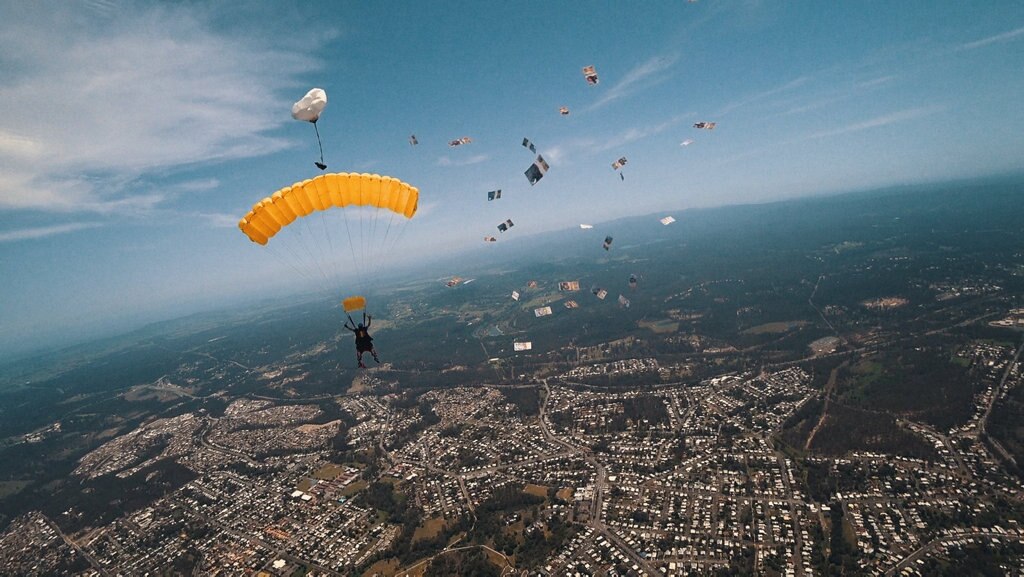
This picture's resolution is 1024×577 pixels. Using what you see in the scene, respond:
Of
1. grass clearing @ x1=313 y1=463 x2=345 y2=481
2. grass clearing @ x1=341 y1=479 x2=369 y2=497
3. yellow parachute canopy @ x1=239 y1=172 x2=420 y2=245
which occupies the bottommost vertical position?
grass clearing @ x1=341 y1=479 x2=369 y2=497

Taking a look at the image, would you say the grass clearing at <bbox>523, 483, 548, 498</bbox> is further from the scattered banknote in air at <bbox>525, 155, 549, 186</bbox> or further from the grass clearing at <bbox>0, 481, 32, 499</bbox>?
the grass clearing at <bbox>0, 481, 32, 499</bbox>

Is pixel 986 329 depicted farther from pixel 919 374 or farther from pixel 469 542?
pixel 469 542

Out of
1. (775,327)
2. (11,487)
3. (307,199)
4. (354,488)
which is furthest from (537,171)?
(11,487)

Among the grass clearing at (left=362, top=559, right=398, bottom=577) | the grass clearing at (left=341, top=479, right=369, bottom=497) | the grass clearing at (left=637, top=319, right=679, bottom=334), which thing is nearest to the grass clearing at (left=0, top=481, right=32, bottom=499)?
the grass clearing at (left=341, top=479, right=369, bottom=497)

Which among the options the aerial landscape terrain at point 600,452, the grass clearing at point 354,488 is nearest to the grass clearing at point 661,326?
the aerial landscape terrain at point 600,452

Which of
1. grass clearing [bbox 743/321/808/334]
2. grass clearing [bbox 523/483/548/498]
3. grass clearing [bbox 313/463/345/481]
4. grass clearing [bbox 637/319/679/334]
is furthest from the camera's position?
grass clearing [bbox 637/319/679/334]

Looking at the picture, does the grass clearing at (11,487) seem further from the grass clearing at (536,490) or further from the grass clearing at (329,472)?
the grass clearing at (536,490)

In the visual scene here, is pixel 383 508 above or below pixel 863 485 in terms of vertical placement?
above

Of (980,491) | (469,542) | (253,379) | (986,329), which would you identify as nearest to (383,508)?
(469,542)
